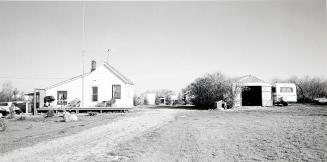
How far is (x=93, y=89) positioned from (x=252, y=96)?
66.6 ft

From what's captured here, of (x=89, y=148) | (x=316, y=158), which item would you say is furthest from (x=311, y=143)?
(x=89, y=148)

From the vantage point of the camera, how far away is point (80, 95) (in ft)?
86.9

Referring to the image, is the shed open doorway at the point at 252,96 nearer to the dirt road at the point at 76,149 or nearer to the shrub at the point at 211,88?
the shrub at the point at 211,88

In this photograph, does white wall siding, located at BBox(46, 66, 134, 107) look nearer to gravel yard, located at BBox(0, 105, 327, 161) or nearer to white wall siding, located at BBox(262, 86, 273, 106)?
gravel yard, located at BBox(0, 105, 327, 161)

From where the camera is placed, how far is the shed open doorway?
35000 millimetres

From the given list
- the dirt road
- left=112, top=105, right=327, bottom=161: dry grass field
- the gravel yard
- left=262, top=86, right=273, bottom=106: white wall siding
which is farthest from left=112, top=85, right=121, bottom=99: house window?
left=262, top=86, right=273, bottom=106: white wall siding

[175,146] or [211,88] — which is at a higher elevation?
[211,88]

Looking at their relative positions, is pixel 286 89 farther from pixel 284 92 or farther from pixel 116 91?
pixel 116 91

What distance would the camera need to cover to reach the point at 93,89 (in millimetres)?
26656

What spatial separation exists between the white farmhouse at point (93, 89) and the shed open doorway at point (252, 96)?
51.2ft

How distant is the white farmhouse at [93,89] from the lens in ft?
86.6

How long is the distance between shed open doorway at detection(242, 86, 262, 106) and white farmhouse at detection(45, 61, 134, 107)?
51.2 ft

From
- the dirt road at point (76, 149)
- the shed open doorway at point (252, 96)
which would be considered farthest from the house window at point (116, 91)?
the shed open doorway at point (252, 96)

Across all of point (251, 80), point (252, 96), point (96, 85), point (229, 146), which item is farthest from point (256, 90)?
point (229, 146)
